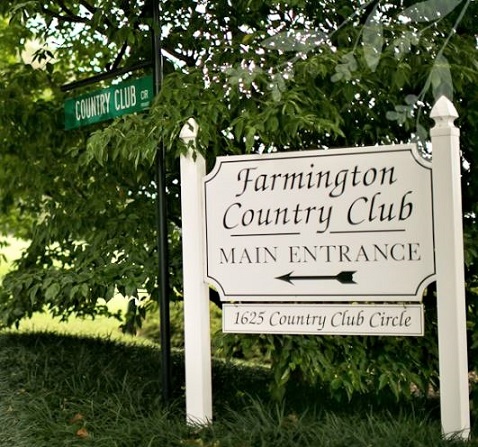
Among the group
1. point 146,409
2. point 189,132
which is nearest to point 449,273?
point 189,132

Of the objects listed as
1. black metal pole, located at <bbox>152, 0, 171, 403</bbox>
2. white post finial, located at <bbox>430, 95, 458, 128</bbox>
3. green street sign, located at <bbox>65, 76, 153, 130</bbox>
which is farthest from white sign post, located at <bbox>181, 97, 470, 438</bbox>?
green street sign, located at <bbox>65, 76, 153, 130</bbox>

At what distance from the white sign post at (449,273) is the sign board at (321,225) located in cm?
7

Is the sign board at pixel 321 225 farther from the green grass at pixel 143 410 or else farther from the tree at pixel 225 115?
the green grass at pixel 143 410

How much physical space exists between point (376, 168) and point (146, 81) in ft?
5.10

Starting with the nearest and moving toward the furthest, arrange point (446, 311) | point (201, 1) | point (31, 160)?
point (446, 311) → point (201, 1) → point (31, 160)

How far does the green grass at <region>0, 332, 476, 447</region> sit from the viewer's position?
3.90 metres

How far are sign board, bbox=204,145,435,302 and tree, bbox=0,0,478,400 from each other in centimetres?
22

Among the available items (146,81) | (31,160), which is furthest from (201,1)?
(31,160)

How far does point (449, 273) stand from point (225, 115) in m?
1.48

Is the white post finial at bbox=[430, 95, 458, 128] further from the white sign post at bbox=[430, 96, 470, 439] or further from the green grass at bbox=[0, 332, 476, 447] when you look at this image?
the green grass at bbox=[0, 332, 476, 447]

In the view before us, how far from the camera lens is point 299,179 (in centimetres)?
407

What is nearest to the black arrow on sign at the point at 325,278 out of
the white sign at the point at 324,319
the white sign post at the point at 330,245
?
the white sign post at the point at 330,245

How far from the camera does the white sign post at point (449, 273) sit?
376 cm

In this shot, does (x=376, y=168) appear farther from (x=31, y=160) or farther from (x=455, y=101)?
(x=31, y=160)
